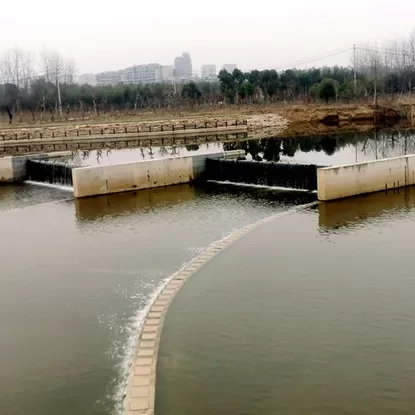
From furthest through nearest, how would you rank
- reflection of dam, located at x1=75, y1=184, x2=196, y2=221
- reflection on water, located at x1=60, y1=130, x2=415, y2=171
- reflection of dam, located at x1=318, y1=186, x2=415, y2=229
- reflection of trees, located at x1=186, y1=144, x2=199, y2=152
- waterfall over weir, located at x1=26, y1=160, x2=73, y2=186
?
reflection of trees, located at x1=186, y1=144, x2=199, y2=152 → reflection on water, located at x1=60, y1=130, x2=415, y2=171 → waterfall over weir, located at x1=26, y1=160, x2=73, y2=186 → reflection of dam, located at x1=75, y1=184, x2=196, y2=221 → reflection of dam, located at x1=318, y1=186, x2=415, y2=229

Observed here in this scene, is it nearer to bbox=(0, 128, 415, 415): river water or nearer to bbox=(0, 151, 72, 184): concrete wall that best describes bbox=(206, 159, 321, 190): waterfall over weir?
bbox=(0, 128, 415, 415): river water

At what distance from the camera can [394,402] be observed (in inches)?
228

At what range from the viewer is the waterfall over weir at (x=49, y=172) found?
21.1 m

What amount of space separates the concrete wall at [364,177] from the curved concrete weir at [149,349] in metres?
5.29

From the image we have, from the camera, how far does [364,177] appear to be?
16125 mm

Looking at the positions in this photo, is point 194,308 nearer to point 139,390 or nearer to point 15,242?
point 139,390

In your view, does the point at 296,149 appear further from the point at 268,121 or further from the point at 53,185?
the point at 268,121

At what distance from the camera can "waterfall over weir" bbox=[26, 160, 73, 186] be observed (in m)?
21.1

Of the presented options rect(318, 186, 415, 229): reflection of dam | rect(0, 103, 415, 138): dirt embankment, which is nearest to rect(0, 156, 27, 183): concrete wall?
rect(318, 186, 415, 229): reflection of dam

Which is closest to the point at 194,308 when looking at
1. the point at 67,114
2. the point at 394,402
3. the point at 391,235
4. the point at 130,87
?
the point at 394,402

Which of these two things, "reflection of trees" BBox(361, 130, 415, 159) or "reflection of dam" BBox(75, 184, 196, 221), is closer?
"reflection of dam" BBox(75, 184, 196, 221)

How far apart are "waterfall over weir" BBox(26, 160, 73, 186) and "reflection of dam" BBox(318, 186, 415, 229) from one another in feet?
32.5

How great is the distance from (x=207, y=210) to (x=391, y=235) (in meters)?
5.36

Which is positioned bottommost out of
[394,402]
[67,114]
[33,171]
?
[394,402]
